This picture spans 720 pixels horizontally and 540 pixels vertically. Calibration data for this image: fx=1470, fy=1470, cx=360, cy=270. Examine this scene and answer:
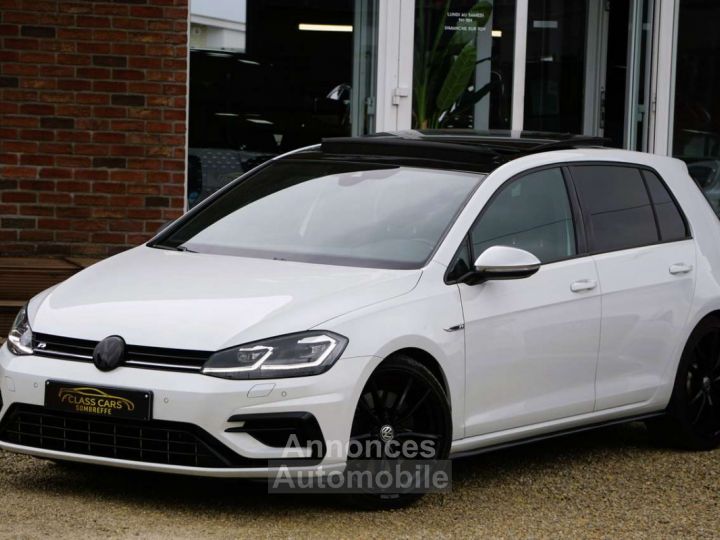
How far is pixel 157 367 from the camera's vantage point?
5.40m

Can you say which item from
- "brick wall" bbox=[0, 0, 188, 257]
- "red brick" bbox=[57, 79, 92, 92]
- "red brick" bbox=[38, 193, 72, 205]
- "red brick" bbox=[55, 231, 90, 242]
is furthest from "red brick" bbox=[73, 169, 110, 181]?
"red brick" bbox=[57, 79, 92, 92]

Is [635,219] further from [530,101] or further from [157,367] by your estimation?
[530,101]

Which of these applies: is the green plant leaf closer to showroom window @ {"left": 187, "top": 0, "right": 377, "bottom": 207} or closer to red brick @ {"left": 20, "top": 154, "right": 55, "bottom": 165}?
showroom window @ {"left": 187, "top": 0, "right": 377, "bottom": 207}

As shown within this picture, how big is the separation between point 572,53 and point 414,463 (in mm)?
8344

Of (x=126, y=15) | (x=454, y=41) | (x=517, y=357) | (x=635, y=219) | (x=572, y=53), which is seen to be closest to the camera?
(x=517, y=357)

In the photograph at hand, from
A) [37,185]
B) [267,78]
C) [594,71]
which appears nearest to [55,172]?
[37,185]

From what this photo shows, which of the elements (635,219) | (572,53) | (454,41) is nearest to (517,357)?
(635,219)

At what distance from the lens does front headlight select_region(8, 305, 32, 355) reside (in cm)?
571

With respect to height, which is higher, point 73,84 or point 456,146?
point 73,84

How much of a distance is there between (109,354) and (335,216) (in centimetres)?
146

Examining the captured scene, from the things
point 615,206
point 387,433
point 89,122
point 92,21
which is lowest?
point 387,433

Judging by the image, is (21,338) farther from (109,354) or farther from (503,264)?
(503,264)

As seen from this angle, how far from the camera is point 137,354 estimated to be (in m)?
5.46

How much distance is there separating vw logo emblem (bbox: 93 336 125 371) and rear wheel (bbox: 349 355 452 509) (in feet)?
2.98
